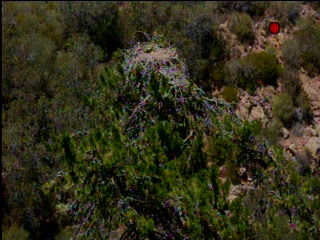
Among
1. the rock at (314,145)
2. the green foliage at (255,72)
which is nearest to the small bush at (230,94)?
the green foliage at (255,72)

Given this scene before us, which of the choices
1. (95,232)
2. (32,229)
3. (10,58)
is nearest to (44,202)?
(32,229)

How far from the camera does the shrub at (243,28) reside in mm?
9516

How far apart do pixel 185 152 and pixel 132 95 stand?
1.59 m

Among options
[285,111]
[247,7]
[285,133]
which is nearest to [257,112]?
[285,111]

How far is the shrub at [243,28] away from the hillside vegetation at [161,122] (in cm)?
3

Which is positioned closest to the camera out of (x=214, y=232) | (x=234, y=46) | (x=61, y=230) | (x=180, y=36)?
(x=214, y=232)

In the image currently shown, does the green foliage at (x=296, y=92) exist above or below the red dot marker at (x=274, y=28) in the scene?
below

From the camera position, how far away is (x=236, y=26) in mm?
9672

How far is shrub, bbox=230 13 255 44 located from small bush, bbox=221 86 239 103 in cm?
194

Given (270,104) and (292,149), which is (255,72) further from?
(292,149)

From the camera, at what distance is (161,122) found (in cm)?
471

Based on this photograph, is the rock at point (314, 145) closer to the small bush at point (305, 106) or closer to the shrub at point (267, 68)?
the small bush at point (305, 106)

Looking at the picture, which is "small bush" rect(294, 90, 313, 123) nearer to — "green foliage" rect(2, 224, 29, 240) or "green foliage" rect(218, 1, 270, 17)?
"green foliage" rect(218, 1, 270, 17)

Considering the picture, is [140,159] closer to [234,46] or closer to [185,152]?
[185,152]
